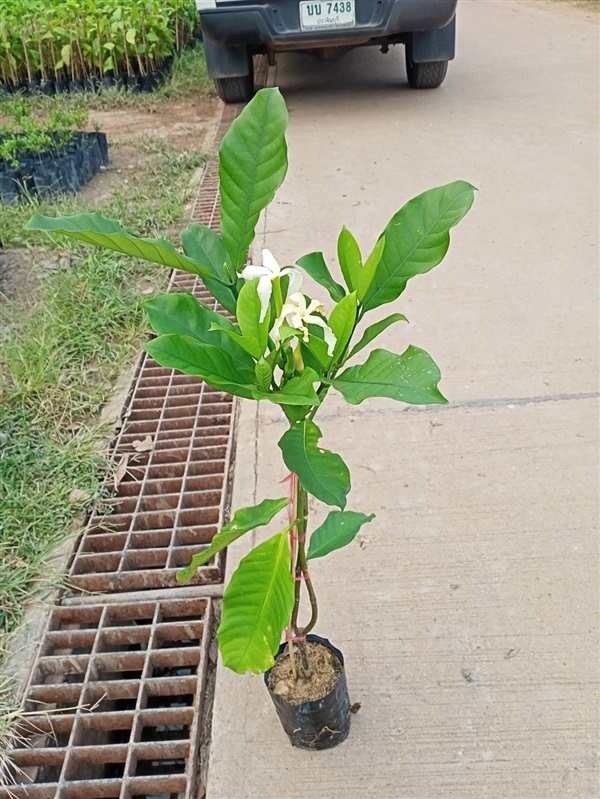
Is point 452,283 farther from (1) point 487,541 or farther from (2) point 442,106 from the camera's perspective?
(2) point 442,106

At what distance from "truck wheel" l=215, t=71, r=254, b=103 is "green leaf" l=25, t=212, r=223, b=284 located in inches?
213

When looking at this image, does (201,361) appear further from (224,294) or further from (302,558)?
(302,558)

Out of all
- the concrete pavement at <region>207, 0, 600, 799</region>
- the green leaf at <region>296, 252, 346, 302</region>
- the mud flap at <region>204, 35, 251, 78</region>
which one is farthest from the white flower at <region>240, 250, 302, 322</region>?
the mud flap at <region>204, 35, 251, 78</region>

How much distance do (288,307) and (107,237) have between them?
28 centimetres

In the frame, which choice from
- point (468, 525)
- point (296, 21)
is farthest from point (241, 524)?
point (296, 21)

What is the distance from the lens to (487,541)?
2.05 metres

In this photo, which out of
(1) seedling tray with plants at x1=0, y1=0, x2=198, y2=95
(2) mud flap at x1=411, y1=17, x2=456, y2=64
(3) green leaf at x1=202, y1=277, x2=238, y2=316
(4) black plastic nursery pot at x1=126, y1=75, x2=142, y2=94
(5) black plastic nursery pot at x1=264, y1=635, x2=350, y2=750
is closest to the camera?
(3) green leaf at x1=202, y1=277, x2=238, y2=316

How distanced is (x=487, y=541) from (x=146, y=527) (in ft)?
3.30

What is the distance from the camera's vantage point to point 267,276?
111cm

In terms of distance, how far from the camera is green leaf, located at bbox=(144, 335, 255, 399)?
3.45ft

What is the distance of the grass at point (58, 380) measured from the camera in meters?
2.14

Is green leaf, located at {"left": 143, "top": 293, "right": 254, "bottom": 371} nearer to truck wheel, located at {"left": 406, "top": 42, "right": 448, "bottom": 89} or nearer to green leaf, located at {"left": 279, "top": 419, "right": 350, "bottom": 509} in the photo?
green leaf, located at {"left": 279, "top": 419, "right": 350, "bottom": 509}

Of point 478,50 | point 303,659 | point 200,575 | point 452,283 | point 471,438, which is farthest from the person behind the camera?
point 478,50

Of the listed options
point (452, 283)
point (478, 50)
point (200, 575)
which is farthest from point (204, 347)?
point (478, 50)
